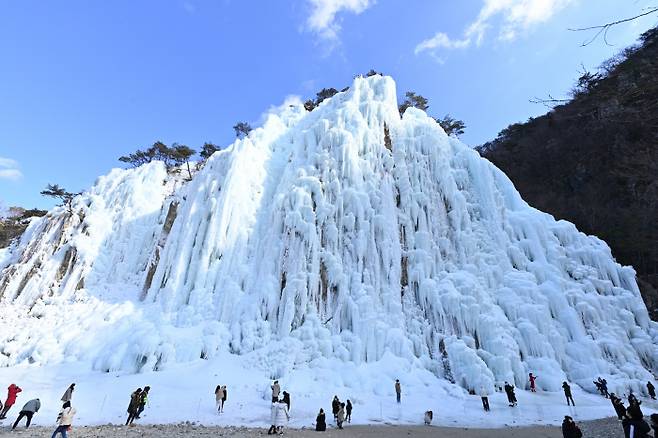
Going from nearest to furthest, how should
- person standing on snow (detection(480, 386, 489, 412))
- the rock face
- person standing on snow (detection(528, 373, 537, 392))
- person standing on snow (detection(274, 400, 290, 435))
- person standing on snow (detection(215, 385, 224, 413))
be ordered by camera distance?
person standing on snow (detection(274, 400, 290, 435))
person standing on snow (detection(215, 385, 224, 413))
person standing on snow (detection(480, 386, 489, 412))
person standing on snow (detection(528, 373, 537, 392))
the rock face

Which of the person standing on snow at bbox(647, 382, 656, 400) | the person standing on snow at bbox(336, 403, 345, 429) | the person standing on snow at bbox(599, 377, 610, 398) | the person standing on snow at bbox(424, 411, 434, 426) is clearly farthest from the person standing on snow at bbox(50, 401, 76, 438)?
the person standing on snow at bbox(647, 382, 656, 400)

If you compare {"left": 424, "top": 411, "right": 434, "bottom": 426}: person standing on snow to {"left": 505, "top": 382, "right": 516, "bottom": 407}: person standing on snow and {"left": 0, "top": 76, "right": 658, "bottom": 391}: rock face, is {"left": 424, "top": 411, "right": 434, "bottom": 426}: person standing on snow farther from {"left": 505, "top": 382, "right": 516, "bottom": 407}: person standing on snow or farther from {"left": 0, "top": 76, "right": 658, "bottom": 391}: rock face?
{"left": 0, "top": 76, "right": 658, "bottom": 391}: rock face

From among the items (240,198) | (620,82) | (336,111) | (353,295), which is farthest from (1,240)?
(620,82)

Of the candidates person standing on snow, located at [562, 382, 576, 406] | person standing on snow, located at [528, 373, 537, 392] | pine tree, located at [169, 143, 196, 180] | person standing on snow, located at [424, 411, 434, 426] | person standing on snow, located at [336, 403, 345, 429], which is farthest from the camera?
pine tree, located at [169, 143, 196, 180]

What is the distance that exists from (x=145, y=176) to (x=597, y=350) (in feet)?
84.7

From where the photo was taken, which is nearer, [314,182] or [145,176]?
[314,182]

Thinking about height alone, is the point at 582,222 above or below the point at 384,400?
above

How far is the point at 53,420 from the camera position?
33.1 feet

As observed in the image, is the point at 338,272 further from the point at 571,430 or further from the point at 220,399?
the point at 571,430

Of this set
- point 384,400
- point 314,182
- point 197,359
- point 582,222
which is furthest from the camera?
point 582,222

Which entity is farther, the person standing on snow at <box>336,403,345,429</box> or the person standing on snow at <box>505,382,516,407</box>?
the person standing on snow at <box>505,382,516,407</box>

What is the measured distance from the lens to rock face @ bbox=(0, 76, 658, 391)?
48.1 feet

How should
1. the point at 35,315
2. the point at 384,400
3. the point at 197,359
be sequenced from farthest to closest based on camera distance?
the point at 35,315 < the point at 197,359 < the point at 384,400

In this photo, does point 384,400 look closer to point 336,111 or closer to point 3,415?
point 3,415
